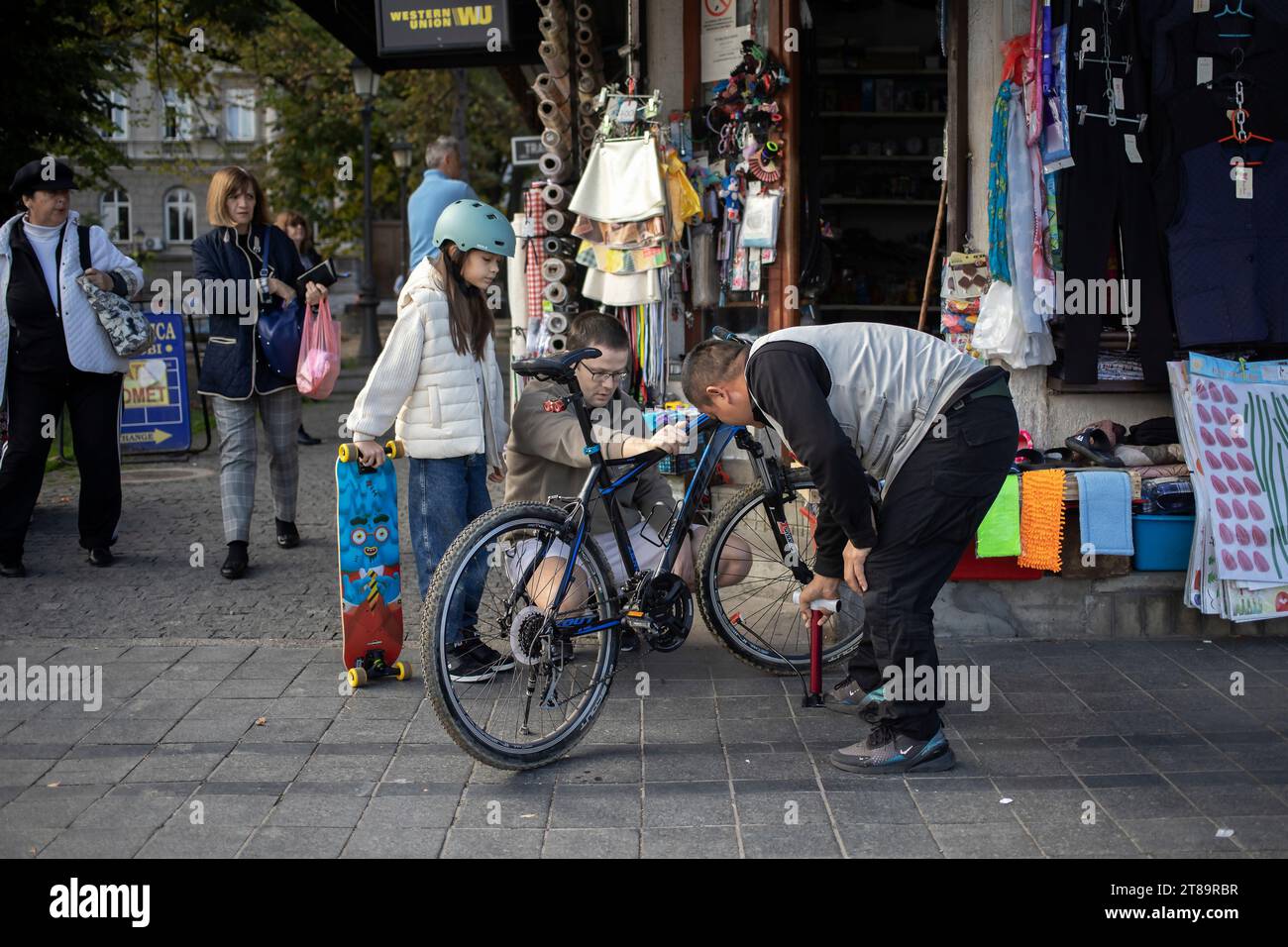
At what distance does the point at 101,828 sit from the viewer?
12.8ft

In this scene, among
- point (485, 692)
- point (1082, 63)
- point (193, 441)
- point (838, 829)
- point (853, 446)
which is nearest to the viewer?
point (838, 829)

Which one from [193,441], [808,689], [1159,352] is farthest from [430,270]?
[193,441]

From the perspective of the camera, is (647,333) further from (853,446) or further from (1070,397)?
(853,446)

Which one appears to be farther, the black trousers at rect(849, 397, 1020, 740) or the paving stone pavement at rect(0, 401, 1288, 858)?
the black trousers at rect(849, 397, 1020, 740)

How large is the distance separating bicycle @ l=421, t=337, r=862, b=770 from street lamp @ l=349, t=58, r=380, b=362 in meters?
12.5

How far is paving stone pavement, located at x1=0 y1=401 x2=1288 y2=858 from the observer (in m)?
3.82

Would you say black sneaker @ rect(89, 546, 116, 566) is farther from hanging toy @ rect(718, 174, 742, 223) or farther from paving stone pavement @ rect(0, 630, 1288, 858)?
hanging toy @ rect(718, 174, 742, 223)

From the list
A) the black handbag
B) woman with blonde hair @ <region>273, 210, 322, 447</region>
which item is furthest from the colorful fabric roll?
woman with blonde hair @ <region>273, 210, 322, 447</region>

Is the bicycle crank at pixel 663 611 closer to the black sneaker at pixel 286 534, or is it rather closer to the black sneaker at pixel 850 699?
the black sneaker at pixel 850 699

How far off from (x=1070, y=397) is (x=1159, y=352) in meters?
0.44

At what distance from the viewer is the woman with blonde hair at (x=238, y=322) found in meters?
7.02

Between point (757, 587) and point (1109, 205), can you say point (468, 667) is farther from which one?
point (1109, 205)

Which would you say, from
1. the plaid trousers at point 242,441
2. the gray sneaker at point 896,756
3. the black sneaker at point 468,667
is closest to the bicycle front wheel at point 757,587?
the gray sneaker at point 896,756

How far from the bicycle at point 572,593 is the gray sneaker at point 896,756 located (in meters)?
0.87
